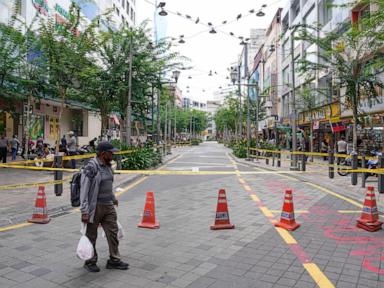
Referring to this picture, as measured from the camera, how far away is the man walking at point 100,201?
4.62 m

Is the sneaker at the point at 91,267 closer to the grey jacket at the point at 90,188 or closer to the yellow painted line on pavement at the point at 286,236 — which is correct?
the grey jacket at the point at 90,188

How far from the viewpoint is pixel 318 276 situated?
4555 mm

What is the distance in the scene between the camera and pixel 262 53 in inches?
2263

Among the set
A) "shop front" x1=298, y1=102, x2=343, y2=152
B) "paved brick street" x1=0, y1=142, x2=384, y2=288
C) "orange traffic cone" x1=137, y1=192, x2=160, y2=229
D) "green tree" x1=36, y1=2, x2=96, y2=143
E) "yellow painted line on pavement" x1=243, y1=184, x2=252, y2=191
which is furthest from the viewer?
"shop front" x1=298, y1=102, x2=343, y2=152

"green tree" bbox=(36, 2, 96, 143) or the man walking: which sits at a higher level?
"green tree" bbox=(36, 2, 96, 143)

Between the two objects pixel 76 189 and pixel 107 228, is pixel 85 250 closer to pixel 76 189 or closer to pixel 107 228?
pixel 107 228

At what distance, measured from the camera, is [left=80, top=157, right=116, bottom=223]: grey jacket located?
15.1 ft

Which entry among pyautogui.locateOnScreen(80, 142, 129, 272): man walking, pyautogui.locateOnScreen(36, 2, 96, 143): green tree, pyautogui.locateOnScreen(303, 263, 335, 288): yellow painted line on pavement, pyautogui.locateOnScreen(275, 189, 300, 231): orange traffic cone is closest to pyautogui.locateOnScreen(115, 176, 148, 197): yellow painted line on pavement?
pyautogui.locateOnScreen(36, 2, 96, 143): green tree

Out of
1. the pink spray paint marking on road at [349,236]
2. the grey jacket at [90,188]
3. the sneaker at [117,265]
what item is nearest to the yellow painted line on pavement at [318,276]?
the pink spray paint marking on road at [349,236]

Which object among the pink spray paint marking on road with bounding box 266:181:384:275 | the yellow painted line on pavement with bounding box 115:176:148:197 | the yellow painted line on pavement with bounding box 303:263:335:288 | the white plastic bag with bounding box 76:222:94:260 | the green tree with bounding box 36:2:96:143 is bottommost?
the yellow painted line on pavement with bounding box 303:263:335:288

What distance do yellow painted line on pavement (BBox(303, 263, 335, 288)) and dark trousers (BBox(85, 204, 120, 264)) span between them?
2.38 m

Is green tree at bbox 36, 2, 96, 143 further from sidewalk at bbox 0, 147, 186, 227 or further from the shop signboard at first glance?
the shop signboard

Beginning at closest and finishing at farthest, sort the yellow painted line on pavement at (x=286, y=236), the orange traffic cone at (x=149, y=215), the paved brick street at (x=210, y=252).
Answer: the paved brick street at (x=210, y=252)
the yellow painted line on pavement at (x=286, y=236)
the orange traffic cone at (x=149, y=215)

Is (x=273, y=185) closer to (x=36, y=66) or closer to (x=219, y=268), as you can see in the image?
(x=219, y=268)
